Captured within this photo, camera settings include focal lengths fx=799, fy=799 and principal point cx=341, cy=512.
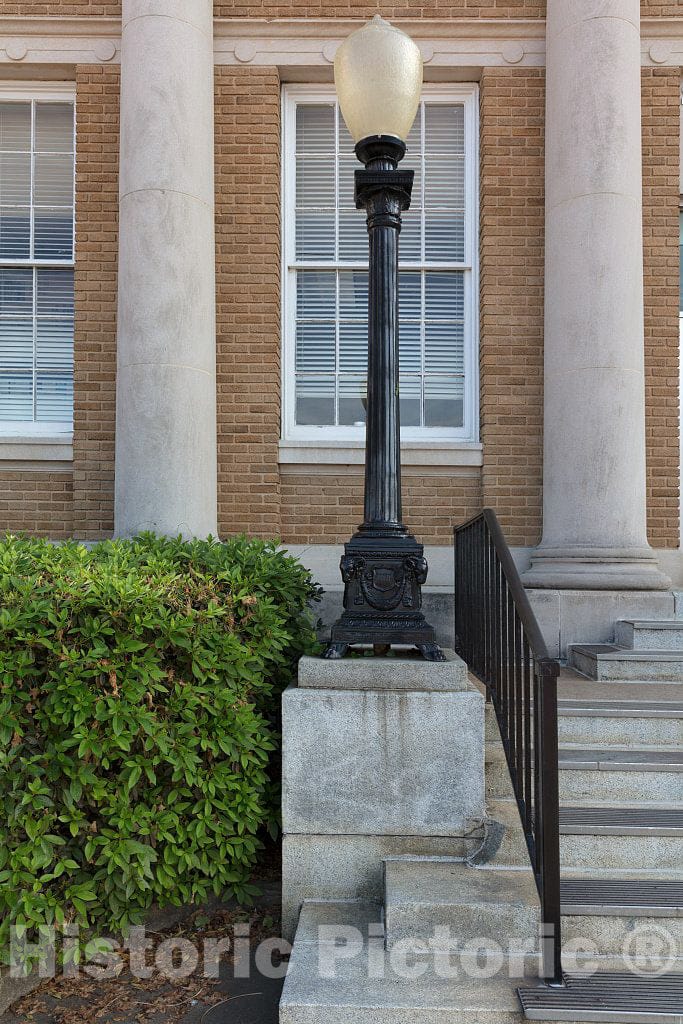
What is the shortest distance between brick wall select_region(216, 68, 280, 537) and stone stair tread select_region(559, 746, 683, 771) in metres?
3.47

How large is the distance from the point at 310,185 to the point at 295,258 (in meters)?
0.68

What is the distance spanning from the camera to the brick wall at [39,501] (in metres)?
6.94

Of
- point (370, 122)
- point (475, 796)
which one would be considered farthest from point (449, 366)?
point (475, 796)

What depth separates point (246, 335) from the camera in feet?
22.4

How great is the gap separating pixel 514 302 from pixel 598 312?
2.70ft

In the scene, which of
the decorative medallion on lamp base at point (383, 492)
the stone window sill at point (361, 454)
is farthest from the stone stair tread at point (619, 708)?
the stone window sill at point (361, 454)

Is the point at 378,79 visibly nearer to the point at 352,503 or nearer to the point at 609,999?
the point at 352,503

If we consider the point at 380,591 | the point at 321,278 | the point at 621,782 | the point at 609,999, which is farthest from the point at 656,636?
the point at 321,278

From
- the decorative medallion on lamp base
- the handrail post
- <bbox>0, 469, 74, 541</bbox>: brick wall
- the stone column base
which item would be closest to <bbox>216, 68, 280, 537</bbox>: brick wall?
<bbox>0, 469, 74, 541</bbox>: brick wall

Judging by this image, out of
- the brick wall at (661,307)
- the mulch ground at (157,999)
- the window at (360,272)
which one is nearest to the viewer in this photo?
the mulch ground at (157,999)

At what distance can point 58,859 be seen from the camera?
3258 millimetres

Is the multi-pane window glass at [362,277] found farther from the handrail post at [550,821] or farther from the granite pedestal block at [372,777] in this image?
the handrail post at [550,821]

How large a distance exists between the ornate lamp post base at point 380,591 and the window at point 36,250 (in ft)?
14.4

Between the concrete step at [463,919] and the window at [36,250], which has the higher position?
the window at [36,250]
